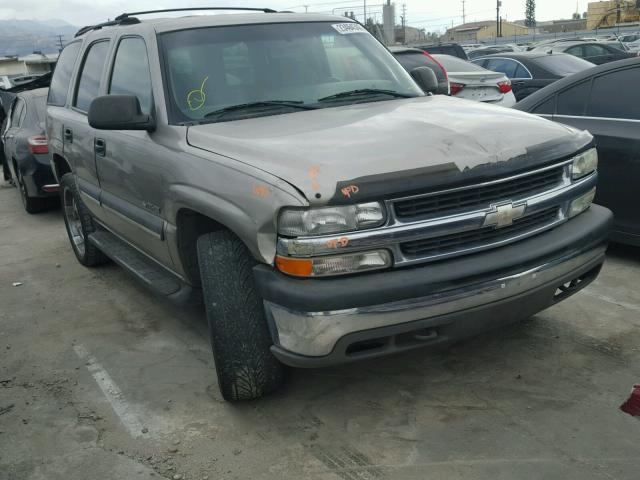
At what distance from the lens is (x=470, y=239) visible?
2.97 m

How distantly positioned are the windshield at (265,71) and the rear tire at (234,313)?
2.77 feet

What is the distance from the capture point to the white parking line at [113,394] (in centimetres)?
331

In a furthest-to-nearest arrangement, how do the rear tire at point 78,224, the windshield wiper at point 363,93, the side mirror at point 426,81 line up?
the rear tire at point 78,224 → the side mirror at point 426,81 → the windshield wiper at point 363,93

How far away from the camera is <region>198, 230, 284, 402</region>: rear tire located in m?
3.14

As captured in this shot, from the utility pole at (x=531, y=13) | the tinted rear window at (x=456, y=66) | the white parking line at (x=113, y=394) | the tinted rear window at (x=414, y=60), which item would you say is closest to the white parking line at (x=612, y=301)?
the white parking line at (x=113, y=394)

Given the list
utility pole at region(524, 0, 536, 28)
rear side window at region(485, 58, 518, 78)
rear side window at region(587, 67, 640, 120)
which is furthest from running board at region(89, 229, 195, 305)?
utility pole at region(524, 0, 536, 28)

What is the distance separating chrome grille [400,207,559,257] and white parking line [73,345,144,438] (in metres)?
1.58

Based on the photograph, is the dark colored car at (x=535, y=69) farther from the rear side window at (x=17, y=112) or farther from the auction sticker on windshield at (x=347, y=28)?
the rear side window at (x=17, y=112)

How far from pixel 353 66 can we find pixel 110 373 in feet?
7.73

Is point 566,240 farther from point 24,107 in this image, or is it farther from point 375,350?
point 24,107

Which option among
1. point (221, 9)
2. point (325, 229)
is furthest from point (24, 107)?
point (325, 229)

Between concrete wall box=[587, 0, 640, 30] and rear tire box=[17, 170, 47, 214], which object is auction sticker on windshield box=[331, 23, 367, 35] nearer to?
rear tire box=[17, 170, 47, 214]

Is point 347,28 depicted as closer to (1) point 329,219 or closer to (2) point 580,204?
(2) point 580,204

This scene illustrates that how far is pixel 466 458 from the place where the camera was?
2857 millimetres
